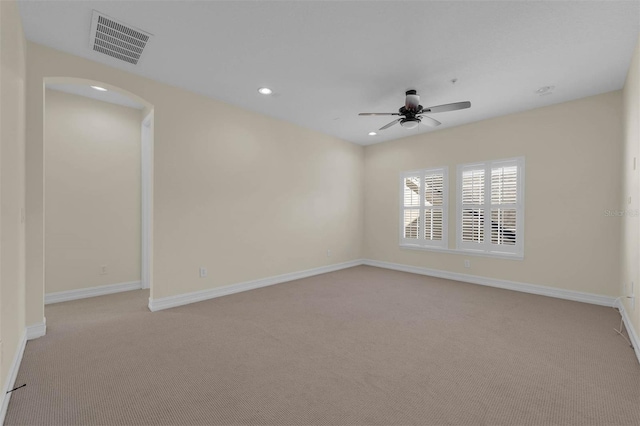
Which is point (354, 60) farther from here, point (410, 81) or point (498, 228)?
point (498, 228)

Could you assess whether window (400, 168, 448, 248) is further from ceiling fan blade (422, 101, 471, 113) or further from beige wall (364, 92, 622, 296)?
ceiling fan blade (422, 101, 471, 113)

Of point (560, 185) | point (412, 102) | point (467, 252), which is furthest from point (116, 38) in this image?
point (560, 185)

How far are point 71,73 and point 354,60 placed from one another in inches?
117

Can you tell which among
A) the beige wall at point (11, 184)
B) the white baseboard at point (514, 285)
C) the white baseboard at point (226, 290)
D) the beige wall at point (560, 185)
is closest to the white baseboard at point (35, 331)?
the beige wall at point (11, 184)

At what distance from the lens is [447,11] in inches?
91.8

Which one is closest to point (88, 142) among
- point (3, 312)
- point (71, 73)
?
point (71, 73)

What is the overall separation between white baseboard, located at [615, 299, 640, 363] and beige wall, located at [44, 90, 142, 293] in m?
6.08

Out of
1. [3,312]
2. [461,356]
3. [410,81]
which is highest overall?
[410,81]

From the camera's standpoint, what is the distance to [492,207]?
4.93 metres

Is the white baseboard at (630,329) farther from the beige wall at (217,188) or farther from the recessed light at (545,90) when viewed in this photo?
the beige wall at (217,188)

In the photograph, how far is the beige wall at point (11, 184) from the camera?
1836 millimetres

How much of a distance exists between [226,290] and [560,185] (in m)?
5.19

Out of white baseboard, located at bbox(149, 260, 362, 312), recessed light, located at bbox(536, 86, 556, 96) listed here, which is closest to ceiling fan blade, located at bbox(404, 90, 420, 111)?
recessed light, located at bbox(536, 86, 556, 96)

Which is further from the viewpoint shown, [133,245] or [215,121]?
[133,245]
